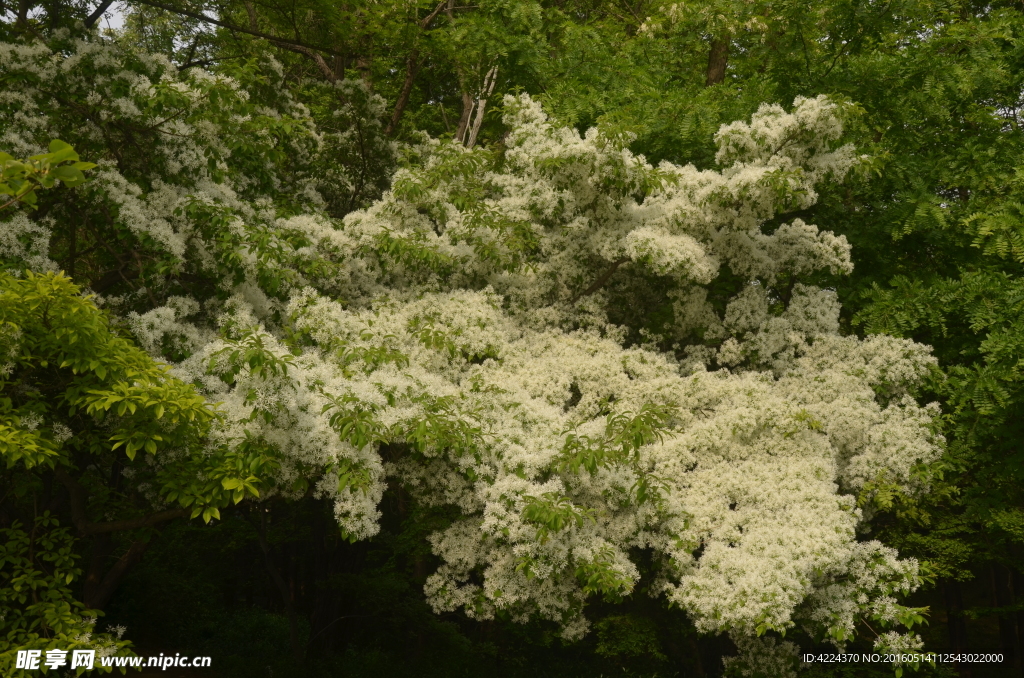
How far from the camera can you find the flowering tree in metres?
7.89

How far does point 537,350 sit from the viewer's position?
34.9 feet

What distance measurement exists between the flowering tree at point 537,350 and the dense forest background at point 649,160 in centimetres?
45

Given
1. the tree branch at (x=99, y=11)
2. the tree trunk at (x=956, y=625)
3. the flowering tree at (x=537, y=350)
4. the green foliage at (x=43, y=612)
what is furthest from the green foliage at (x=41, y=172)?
the tree trunk at (x=956, y=625)

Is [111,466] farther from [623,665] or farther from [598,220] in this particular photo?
[623,665]

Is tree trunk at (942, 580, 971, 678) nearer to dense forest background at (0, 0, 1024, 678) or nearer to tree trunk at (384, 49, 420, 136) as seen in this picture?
dense forest background at (0, 0, 1024, 678)

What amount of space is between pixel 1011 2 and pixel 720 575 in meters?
13.1

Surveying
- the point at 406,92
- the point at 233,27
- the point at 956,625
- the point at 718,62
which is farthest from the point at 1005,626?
the point at 233,27

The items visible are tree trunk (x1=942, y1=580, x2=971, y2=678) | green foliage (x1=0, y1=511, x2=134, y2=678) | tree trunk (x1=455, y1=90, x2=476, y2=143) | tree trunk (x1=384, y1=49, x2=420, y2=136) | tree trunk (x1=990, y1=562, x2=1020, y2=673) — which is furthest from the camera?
tree trunk (x1=990, y1=562, x2=1020, y2=673)

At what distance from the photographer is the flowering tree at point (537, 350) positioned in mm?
7887

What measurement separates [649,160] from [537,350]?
15.5ft

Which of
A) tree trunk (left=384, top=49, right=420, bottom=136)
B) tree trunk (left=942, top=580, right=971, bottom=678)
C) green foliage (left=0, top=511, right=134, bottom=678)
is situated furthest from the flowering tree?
tree trunk (left=942, top=580, right=971, bottom=678)

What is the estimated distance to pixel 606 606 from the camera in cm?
1565

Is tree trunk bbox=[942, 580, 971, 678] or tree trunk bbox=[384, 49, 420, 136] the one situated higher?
tree trunk bbox=[384, 49, 420, 136]

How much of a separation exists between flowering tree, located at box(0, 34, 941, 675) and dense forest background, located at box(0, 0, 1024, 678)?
0.45 meters
